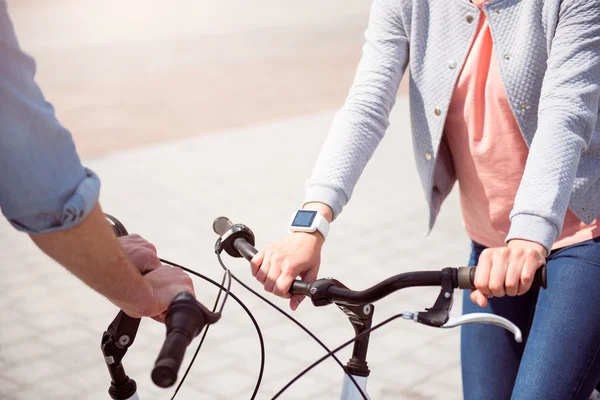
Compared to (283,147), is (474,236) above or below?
above

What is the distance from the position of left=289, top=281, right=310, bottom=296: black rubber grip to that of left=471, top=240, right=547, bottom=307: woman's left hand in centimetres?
36

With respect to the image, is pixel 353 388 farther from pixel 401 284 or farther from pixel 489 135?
pixel 489 135

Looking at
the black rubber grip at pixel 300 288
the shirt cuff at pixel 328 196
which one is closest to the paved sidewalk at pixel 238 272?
the shirt cuff at pixel 328 196

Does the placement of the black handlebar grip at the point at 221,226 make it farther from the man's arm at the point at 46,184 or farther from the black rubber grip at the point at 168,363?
the black rubber grip at the point at 168,363

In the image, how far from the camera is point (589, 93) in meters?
2.13

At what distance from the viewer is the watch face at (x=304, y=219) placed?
2.04 meters

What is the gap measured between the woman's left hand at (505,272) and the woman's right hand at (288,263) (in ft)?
1.36

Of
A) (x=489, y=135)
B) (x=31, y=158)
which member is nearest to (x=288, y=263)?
(x=31, y=158)

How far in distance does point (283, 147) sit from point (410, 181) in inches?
62.0

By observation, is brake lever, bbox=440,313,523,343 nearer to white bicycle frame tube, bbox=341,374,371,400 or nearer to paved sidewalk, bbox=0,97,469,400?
white bicycle frame tube, bbox=341,374,371,400

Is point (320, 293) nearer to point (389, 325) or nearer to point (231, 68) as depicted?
point (389, 325)

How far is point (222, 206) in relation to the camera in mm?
6438

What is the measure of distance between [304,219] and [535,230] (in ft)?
1.85

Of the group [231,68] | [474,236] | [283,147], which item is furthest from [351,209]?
[231,68]
